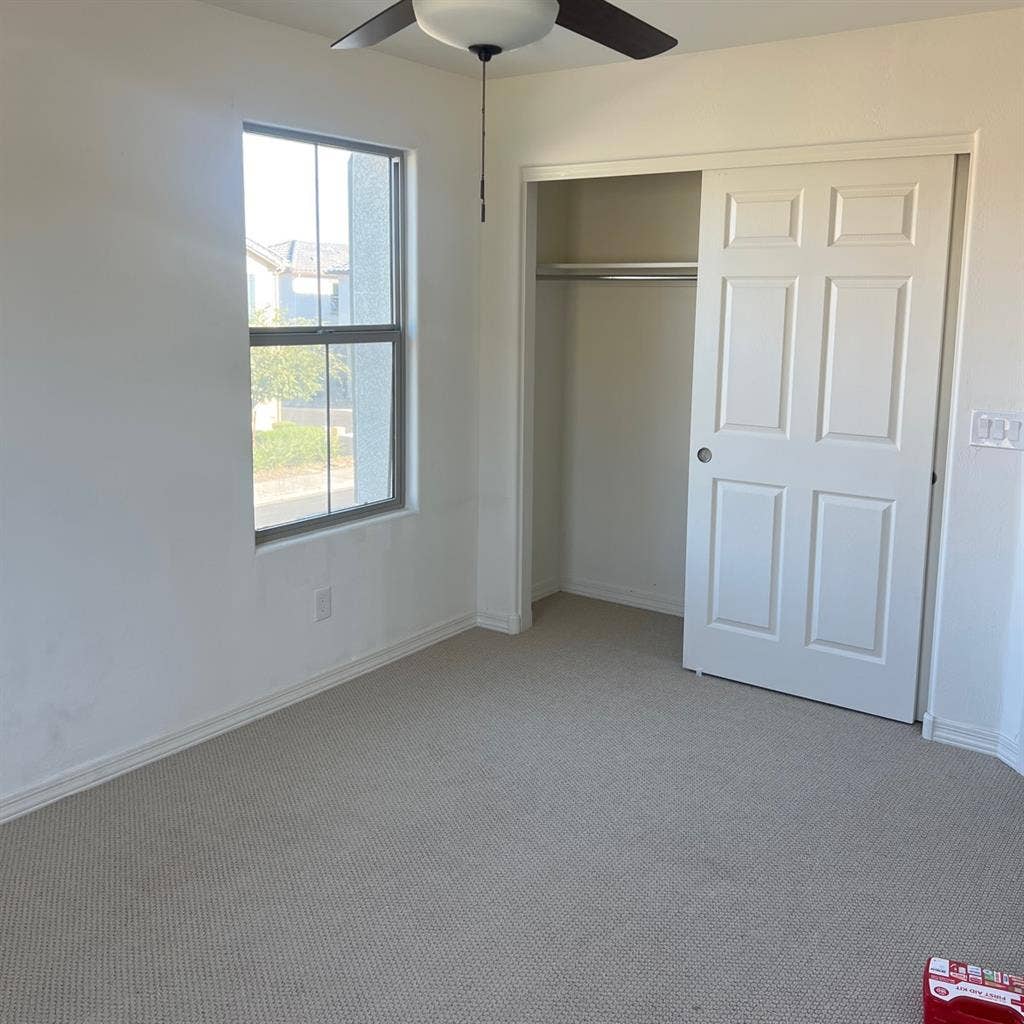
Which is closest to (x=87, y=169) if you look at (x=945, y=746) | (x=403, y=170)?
(x=403, y=170)

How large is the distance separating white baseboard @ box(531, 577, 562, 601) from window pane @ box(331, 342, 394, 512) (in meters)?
1.16

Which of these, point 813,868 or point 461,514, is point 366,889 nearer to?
point 813,868

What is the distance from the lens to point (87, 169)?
3010mm

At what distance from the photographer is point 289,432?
3.84 meters

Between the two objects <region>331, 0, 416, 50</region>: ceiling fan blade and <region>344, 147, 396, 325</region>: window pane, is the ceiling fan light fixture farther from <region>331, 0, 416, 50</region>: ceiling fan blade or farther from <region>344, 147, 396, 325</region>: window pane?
<region>344, 147, 396, 325</region>: window pane

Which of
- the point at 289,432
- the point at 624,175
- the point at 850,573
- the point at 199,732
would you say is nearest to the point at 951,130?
the point at 624,175

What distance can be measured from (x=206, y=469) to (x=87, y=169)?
3.21 feet

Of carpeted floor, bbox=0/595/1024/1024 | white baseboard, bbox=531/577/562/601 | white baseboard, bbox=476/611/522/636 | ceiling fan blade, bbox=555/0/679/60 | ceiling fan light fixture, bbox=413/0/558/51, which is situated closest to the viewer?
ceiling fan light fixture, bbox=413/0/558/51

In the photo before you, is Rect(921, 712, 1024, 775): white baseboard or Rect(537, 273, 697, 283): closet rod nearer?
Rect(921, 712, 1024, 775): white baseboard

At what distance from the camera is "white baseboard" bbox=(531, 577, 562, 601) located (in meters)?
5.23

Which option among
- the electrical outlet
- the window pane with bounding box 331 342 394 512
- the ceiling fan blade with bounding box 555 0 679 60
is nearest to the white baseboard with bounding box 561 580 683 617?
the window pane with bounding box 331 342 394 512

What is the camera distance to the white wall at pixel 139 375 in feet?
9.59

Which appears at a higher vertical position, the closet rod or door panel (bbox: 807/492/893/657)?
the closet rod

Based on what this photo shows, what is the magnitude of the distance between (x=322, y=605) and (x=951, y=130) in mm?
2706
